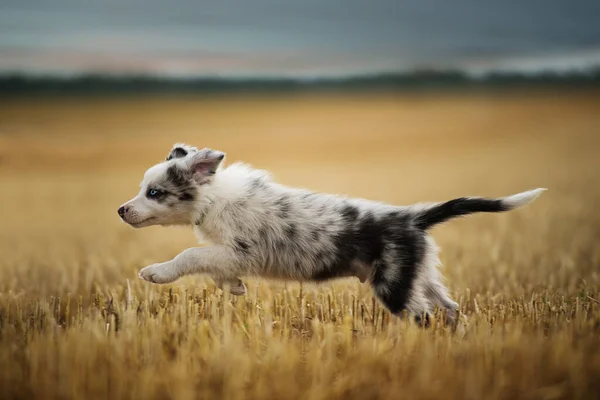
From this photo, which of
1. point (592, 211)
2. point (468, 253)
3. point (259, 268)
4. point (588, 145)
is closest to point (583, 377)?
point (259, 268)

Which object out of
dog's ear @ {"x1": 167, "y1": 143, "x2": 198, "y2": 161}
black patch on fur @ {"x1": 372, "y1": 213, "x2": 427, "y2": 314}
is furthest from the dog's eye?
black patch on fur @ {"x1": 372, "y1": 213, "x2": 427, "y2": 314}

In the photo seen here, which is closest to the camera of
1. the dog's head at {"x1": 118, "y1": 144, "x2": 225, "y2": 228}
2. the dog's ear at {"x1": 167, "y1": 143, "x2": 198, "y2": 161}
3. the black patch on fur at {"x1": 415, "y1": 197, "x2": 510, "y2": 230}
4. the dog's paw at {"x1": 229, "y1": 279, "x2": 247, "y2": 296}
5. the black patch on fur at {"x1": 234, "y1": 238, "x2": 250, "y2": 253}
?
the black patch on fur at {"x1": 415, "y1": 197, "x2": 510, "y2": 230}

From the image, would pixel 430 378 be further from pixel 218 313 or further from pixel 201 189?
pixel 201 189

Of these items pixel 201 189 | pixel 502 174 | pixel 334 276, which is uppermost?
pixel 502 174

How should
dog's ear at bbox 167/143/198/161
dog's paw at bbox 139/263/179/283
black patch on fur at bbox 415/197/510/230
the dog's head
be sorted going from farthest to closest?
dog's ear at bbox 167/143/198/161 → the dog's head → black patch on fur at bbox 415/197/510/230 → dog's paw at bbox 139/263/179/283

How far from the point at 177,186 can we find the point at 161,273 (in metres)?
0.84

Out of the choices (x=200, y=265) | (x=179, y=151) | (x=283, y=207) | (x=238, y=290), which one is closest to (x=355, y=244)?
(x=283, y=207)

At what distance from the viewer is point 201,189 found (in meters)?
5.63

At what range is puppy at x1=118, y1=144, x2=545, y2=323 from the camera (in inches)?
207

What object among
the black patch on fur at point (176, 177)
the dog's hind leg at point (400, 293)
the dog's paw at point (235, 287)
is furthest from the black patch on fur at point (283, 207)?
the dog's hind leg at point (400, 293)

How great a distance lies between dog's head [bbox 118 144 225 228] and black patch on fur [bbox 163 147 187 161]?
1.08ft

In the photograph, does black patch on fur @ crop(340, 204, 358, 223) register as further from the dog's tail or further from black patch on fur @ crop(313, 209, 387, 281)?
the dog's tail

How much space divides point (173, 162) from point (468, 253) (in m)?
5.23

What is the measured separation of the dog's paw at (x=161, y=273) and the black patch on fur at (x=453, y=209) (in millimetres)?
2058
